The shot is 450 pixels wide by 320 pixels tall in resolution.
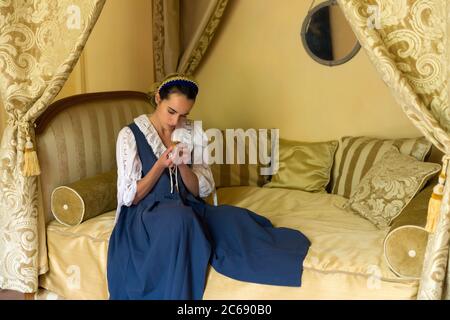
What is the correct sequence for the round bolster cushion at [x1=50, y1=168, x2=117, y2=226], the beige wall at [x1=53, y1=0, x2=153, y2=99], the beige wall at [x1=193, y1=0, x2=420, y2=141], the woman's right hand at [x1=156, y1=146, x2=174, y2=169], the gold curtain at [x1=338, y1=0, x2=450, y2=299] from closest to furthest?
1. the gold curtain at [x1=338, y1=0, x2=450, y2=299]
2. the woman's right hand at [x1=156, y1=146, x2=174, y2=169]
3. the round bolster cushion at [x1=50, y1=168, x2=117, y2=226]
4. the beige wall at [x1=193, y1=0, x2=420, y2=141]
5. the beige wall at [x1=53, y1=0, x2=153, y2=99]

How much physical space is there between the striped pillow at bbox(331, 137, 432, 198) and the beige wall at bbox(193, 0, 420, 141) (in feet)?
0.57

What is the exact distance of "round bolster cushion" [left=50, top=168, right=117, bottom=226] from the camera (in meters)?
2.30

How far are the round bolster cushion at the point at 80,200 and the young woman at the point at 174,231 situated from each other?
0.25 metres

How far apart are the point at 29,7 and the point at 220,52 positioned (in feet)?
5.09

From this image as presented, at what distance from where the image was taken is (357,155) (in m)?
2.76

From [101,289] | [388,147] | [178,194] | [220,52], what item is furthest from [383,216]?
[220,52]

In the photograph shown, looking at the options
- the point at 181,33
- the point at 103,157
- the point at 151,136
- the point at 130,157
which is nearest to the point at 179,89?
the point at 151,136

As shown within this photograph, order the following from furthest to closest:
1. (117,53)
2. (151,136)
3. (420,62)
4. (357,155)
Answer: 1. (117,53)
2. (357,155)
3. (151,136)
4. (420,62)

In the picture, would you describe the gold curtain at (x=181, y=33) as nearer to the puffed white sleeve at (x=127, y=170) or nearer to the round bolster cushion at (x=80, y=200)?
the round bolster cushion at (x=80, y=200)

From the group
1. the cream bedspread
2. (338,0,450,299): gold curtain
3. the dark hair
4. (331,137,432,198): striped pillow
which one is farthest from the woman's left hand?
(331,137,432,198): striped pillow

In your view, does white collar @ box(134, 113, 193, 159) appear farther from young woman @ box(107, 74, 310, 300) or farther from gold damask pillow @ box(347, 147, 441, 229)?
gold damask pillow @ box(347, 147, 441, 229)

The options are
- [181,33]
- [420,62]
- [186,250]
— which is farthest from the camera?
[181,33]

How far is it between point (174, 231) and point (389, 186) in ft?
3.46

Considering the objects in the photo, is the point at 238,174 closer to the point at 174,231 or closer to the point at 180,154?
the point at 180,154
